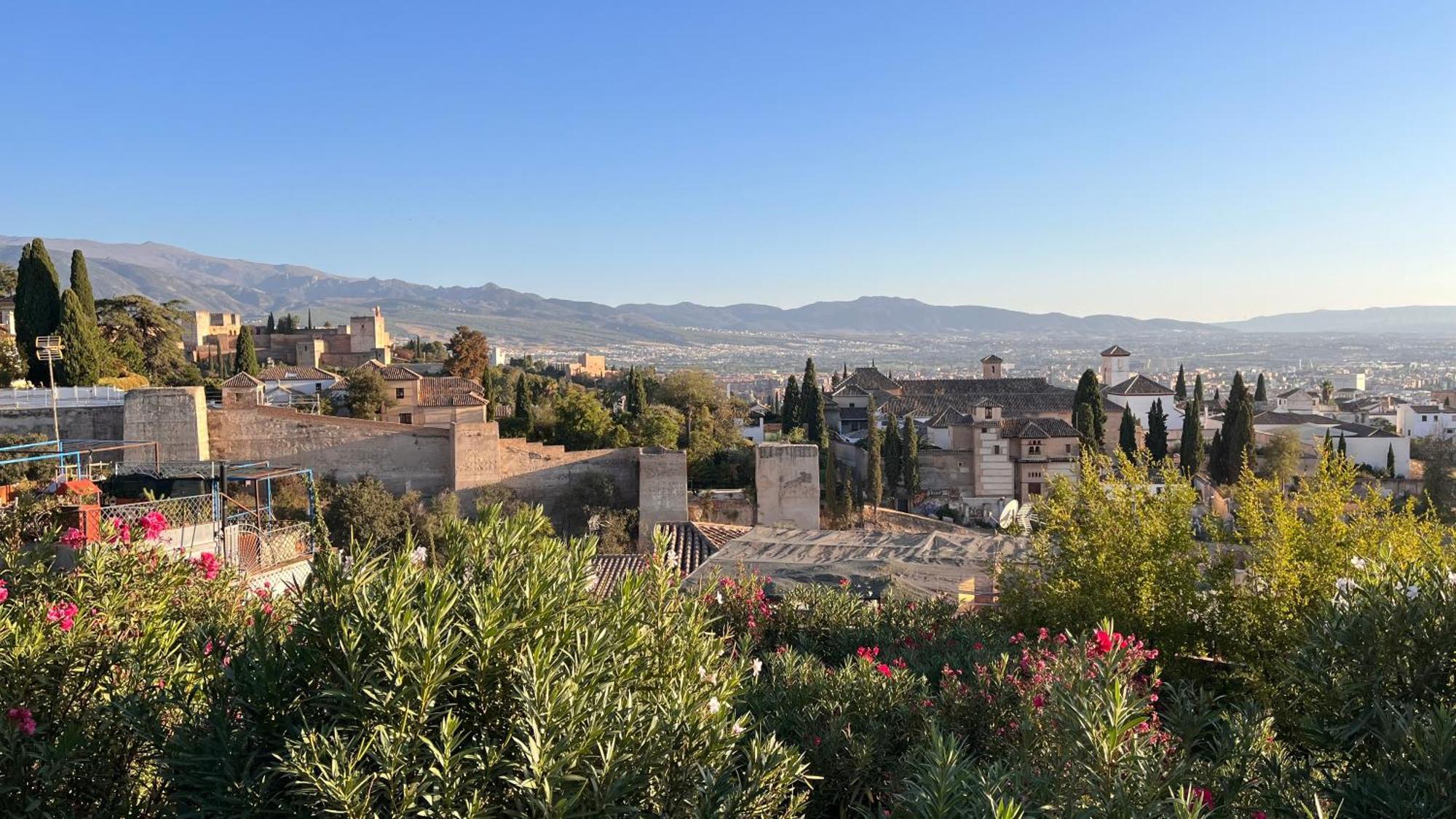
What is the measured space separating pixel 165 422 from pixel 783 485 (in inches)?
515

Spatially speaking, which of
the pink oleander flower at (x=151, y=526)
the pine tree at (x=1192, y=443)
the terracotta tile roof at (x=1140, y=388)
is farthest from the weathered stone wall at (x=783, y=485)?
the terracotta tile roof at (x=1140, y=388)

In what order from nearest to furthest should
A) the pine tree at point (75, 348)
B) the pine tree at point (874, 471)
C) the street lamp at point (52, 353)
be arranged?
the street lamp at point (52, 353) → the pine tree at point (75, 348) → the pine tree at point (874, 471)

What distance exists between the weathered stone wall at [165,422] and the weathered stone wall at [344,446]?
3.28ft

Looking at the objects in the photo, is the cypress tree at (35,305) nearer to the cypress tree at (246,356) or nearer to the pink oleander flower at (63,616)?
the cypress tree at (246,356)

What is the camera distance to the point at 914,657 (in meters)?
6.18

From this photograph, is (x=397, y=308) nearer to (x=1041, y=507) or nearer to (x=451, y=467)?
(x=451, y=467)

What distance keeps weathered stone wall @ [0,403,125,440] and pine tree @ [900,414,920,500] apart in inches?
776

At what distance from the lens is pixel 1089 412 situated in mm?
29844

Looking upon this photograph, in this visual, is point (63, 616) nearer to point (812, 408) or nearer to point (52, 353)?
point (52, 353)

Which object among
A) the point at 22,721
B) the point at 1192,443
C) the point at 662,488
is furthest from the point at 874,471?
the point at 22,721

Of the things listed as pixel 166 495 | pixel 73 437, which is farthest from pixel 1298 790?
pixel 73 437

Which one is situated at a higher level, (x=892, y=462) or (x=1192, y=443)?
(x=1192, y=443)

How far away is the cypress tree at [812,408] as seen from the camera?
30.6m

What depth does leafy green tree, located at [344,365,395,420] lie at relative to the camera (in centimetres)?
2514
